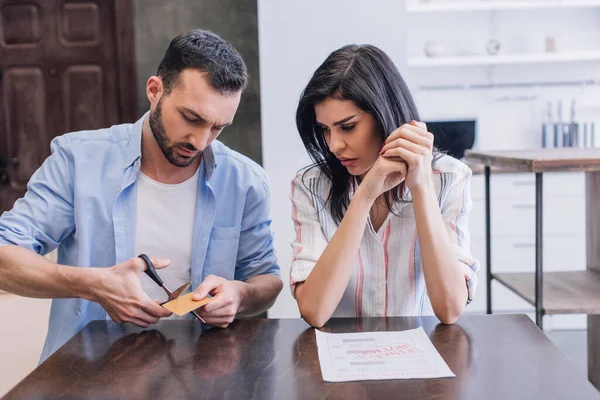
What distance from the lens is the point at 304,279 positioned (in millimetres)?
1447

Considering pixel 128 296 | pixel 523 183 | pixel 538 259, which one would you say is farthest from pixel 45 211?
pixel 523 183

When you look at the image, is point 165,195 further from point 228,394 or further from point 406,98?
point 228,394

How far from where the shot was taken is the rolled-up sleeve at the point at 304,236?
1.46m

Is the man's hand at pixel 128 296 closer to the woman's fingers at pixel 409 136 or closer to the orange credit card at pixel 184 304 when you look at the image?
the orange credit card at pixel 184 304

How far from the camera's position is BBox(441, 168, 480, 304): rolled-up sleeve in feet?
4.77

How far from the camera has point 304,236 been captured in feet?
5.03

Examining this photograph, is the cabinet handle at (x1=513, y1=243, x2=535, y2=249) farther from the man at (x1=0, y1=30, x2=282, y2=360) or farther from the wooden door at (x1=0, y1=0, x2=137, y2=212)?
the man at (x1=0, y1=30, x2=282, y2=360)

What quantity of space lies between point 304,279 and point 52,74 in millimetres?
2771

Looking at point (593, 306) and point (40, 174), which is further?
point (593, 306)

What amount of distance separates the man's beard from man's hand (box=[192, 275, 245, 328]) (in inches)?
14.5

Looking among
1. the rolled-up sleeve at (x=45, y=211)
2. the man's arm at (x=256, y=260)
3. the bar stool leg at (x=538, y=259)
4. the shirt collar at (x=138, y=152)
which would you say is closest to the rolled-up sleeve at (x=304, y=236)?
the man's arm at (x=256, y=260)

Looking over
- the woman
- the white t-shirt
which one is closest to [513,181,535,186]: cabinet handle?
the woman

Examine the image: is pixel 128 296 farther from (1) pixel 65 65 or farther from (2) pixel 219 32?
(1) pixel 65 65

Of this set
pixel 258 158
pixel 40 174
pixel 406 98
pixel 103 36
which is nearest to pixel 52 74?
pixel 103 36
